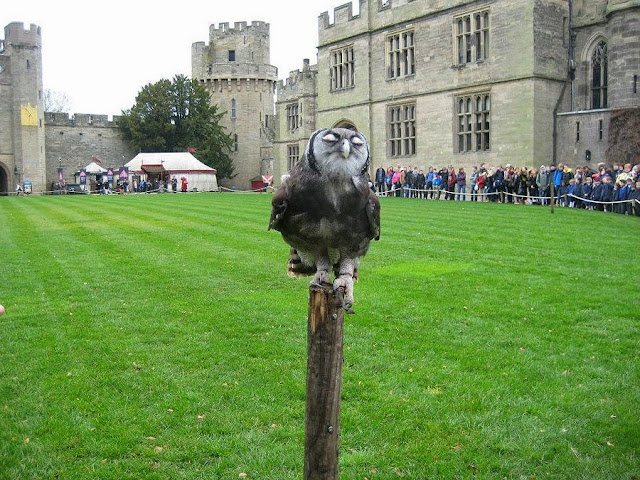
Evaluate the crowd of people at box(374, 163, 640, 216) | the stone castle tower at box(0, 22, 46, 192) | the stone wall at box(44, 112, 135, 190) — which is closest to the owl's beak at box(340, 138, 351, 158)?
the crowd of people at box(374, 163, 640, 216)

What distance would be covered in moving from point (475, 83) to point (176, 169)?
2501cm

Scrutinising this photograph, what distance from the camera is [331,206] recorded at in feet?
13.2

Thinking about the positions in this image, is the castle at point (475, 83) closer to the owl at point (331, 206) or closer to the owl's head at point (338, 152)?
the owl at point (331, 206)

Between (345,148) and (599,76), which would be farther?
(599,76)

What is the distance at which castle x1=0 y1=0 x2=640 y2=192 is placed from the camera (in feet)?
89.0

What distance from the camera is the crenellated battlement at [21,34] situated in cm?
5491

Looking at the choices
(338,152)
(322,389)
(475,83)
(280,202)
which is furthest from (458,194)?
(322,389)

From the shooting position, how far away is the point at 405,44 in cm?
3425

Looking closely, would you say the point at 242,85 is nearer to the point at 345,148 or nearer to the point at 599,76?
the point at 599,76

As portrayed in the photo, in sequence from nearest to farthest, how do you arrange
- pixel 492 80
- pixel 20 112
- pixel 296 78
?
pixel 492 80, pixel 296 78, pixel 20 112

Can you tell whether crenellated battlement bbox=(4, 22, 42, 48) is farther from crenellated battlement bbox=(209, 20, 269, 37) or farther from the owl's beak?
the owl's beak

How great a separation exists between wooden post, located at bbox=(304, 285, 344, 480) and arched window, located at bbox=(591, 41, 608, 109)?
2750 centimetres

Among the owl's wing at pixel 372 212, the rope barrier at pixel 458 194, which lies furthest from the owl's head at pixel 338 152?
the rope barrier at pixel 458 194

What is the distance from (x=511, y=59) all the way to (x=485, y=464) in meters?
26.6
